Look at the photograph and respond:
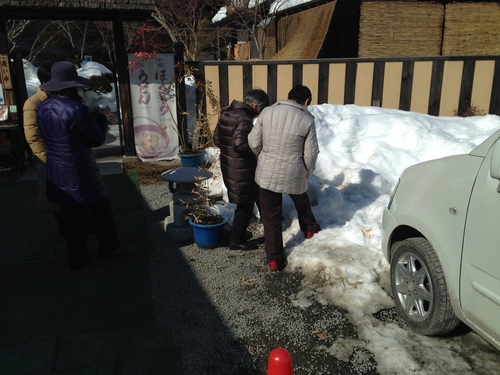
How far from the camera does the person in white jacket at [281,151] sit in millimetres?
3980

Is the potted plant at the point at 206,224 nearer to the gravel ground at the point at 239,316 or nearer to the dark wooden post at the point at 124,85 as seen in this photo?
the gravel ground at the point at 239,316

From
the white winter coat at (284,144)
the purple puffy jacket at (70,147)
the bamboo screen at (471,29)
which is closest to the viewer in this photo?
the purple puffy jacket at (70,147)

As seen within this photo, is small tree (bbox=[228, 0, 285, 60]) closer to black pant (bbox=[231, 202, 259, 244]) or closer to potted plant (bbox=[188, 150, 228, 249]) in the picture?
potted plant (bbox=[188, 150, 228, 249])

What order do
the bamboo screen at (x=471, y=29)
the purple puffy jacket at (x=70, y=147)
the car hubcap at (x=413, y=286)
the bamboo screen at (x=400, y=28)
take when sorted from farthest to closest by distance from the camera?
the bamboo screen at (x=471, y=29), the bamboo screen at (x=400, y=28), the purple puffy jacket at (x=70, y=147), the car hubcap at (x=413, y=286)

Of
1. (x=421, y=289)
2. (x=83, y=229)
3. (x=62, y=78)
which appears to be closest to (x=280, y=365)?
(x=421, y=289)

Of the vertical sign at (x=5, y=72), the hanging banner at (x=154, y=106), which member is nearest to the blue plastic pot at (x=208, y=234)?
the hanging banner at (x=154, y=106)

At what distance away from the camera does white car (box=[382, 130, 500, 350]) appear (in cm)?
249

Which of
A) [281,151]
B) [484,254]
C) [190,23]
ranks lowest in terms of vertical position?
[484,254]

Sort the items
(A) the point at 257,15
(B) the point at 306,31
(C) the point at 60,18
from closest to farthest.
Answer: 1. (C) the point at 60,18
2. (B) the point at 306,31
3. (A) the point at 257,15

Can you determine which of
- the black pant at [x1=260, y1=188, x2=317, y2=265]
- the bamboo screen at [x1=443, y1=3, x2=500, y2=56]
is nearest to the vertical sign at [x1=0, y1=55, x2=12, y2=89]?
the black pant at [x1=260, y1=188, x2=317, y2=265]

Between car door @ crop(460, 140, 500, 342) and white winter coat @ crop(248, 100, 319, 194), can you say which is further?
white winter coat @ crop(248, 100, 319, 194)

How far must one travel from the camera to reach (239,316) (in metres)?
3.59

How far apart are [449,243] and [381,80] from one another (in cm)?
663

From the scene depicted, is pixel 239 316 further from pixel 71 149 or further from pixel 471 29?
pixel 471 29
